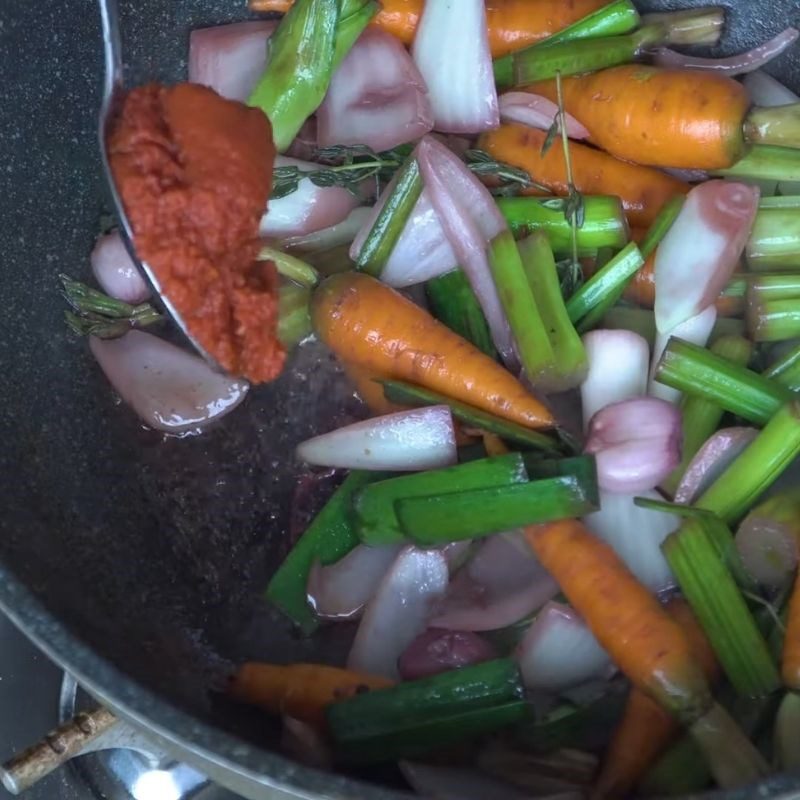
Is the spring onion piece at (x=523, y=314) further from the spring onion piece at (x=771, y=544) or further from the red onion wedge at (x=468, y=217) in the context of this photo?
the spring onion piece at (x=771, y=544)

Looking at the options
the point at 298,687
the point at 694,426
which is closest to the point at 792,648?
the point at 694,426

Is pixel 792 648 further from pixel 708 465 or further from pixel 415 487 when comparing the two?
pixel 415 487

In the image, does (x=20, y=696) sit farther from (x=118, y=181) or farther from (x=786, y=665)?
(x=786, y=665)

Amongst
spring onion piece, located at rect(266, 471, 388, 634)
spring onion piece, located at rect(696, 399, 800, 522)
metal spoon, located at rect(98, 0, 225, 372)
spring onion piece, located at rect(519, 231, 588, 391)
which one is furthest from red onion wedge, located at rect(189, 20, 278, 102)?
spring onion piece, located at rect(696, 399, 800, 522)

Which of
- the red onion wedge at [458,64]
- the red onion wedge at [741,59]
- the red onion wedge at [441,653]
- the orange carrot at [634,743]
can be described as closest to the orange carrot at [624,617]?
the orange carrot at [634,743]

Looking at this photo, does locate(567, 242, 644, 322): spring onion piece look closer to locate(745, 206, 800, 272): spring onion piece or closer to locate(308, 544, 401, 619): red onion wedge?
locate(745, 206, 800, 272): spring onion piece
